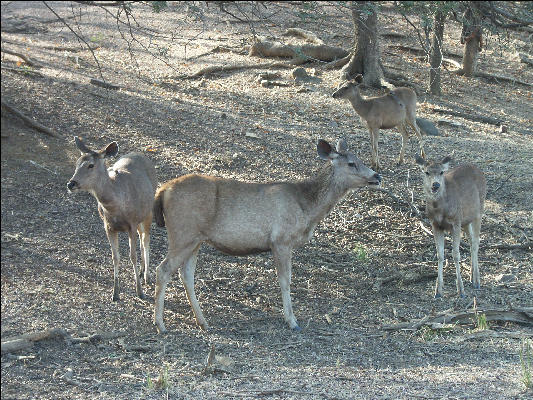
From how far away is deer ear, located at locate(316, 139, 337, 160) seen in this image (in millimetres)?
9250

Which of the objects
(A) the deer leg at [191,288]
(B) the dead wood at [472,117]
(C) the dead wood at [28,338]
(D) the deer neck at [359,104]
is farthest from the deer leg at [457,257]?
(B) the dead wood at [472,117]

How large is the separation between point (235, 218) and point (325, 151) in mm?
1582

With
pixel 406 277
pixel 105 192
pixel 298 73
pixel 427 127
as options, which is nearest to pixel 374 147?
pixel 427 127

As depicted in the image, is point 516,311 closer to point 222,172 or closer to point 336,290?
point 336,290

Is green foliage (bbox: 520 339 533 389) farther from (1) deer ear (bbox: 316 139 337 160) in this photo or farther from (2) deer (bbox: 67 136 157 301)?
(2) deer (bbox: 67 136 157 301)

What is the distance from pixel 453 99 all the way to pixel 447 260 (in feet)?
33.7

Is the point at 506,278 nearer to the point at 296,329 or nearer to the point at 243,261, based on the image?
the point at 296,329

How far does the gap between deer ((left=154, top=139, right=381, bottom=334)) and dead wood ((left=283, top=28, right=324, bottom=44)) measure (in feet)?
46.8

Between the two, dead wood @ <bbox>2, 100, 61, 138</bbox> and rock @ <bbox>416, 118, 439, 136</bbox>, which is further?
rock @ <bbox>416, 118, 439, 136</bbox>

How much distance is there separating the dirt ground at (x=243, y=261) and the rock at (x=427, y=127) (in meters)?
0.32

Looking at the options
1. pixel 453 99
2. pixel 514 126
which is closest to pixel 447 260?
pixel 514 126

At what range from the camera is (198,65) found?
792 inches

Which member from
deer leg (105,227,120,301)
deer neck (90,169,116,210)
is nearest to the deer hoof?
deer leg (105,227,120,301)

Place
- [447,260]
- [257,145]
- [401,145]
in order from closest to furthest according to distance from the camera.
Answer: [447,260] → [257,145] → [401,145]
